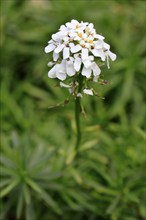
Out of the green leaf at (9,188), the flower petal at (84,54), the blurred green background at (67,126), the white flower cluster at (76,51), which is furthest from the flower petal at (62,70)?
the green leaf at (9,188)

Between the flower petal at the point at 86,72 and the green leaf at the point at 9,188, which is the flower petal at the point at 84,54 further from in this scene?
the green leaf at the point at 9,188

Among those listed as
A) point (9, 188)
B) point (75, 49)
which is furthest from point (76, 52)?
point (9, 188)

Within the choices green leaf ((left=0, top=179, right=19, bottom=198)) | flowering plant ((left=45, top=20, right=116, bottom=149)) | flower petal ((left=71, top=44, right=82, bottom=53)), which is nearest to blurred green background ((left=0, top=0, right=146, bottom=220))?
green leaf ((left=0, top=179, right=19, bottom=198))

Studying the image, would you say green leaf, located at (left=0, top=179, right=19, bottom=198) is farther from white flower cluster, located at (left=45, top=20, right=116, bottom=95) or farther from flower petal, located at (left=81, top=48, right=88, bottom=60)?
flower petal, located at (left=81, top=48, right=88, bottom=60)

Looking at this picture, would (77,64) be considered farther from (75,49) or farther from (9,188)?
(9,188)

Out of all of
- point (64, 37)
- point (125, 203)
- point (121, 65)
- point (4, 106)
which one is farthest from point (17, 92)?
point (64, 37)

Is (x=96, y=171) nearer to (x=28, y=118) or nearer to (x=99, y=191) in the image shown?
(x=99, y=191)
